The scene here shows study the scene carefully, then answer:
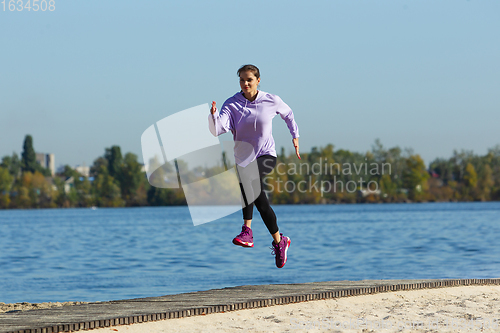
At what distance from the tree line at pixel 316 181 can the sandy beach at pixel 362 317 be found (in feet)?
347

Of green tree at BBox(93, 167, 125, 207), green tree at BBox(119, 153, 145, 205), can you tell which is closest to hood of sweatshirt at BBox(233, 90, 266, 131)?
green tree at BBox(119, 153, 145, 205)

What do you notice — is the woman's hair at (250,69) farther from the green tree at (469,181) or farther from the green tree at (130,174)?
the green tree at (130,174)

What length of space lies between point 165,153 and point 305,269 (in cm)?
1753

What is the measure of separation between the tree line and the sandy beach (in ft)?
347

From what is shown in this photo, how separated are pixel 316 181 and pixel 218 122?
432 feet

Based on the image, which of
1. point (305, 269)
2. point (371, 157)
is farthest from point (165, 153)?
point (371, 157)

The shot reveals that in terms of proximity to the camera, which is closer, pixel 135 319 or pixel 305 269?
pixel 135 319

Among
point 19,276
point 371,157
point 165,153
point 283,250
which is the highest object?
point 371,157

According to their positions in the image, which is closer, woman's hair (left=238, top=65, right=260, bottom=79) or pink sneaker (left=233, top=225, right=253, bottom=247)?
woman's hair (left=238, top=65, right=260, bottom=79)

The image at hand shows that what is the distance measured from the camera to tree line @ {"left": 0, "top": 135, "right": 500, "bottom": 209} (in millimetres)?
129875

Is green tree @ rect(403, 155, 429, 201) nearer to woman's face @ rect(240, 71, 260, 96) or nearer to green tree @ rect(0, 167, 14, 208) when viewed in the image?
green tree @ rect(0, 167, 14, 208)

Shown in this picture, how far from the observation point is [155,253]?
34.1 meters

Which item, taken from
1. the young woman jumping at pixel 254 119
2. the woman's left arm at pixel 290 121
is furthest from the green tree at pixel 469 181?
the young woman jumping at pixel 254 119

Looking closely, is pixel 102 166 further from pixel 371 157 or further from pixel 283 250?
pixel 283 250
